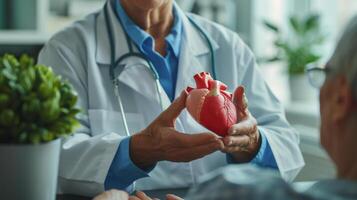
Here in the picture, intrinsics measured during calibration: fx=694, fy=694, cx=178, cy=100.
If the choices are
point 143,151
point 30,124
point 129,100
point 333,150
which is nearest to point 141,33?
point 129,100

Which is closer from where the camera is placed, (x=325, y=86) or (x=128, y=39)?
(x=325, y=86)

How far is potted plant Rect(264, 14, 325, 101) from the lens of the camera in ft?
10.9

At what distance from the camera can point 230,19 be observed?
11.5 feet

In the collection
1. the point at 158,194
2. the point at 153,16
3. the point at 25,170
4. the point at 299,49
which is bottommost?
the point at 299,49

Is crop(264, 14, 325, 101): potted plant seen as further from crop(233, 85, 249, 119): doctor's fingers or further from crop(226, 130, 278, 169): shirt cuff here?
crop(233, 85, 249, 119): doctor's fingers

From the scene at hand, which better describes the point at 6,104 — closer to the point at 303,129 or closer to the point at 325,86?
the point at 325,86

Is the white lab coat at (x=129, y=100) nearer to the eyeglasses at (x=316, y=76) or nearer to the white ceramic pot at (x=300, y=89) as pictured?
the eyeglasses at (x=316, y=76)

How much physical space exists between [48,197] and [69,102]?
0.58ft

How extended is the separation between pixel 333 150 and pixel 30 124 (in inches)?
19.5

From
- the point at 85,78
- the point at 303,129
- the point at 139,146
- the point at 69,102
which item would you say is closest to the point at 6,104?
the point at 69,102

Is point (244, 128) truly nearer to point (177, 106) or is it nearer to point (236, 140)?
point (236, 140)

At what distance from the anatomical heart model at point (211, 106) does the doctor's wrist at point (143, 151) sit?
14cm

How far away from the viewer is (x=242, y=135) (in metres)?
1.50

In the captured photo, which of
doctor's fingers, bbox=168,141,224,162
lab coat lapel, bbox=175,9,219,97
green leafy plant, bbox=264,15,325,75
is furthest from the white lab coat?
green leafy plant, bbox=264,15,325,75
